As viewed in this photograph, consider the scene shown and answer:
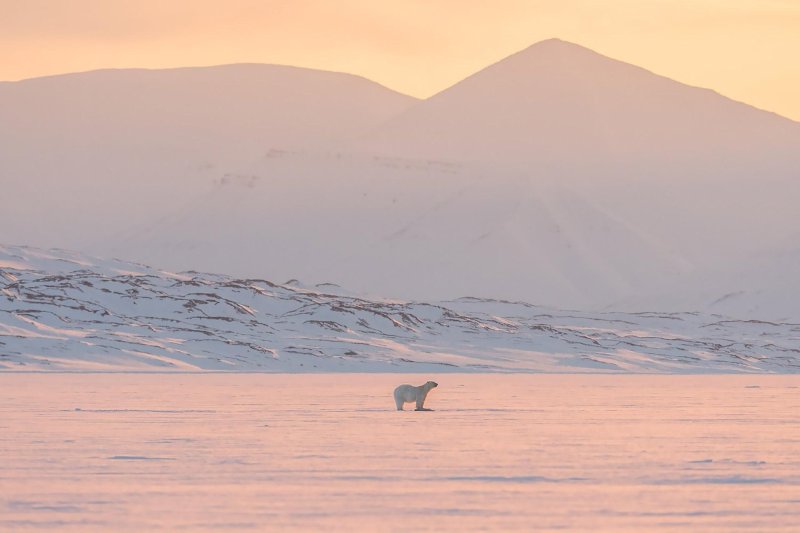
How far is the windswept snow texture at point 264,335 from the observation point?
62.8 m

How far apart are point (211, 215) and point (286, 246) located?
15404 mm
